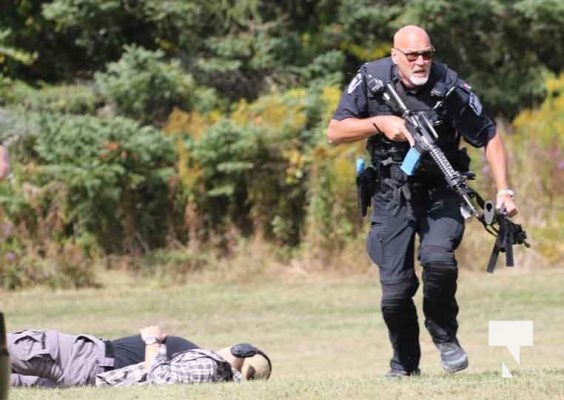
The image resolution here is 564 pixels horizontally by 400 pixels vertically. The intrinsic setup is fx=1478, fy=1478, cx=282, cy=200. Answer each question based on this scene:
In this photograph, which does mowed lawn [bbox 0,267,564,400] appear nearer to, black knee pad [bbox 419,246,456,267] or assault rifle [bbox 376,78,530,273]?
black knee pad [bbox 419,246,456,267]

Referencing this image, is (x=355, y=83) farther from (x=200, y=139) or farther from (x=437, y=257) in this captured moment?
(x=200, y=139)

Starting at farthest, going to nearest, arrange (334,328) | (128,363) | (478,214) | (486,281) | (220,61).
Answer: (220,61) → (486,281) → (334,328) → (128,363) → (478,214)

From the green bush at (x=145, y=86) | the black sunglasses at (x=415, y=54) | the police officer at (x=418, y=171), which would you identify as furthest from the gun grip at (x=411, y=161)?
the green bush at (x=145, y=86)

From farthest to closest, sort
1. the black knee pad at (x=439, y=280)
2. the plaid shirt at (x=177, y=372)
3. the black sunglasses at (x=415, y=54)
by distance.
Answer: the plaid shirt at (x=177, y=372) → the black sunglasses at (x=415, y=54) → the black knee pad at (x=439, y=280)

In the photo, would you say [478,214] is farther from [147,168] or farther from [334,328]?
[147,168]

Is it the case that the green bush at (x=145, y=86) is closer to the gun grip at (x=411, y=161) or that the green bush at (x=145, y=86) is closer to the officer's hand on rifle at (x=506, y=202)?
the gun grip at (x=411, y=161)

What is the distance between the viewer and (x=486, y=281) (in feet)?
58.9

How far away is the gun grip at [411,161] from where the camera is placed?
8102mm

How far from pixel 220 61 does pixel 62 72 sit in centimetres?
304

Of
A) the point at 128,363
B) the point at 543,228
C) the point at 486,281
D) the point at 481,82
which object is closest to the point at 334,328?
the point at 486,281

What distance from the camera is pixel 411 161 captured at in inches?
320

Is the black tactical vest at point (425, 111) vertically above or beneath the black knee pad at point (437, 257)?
above

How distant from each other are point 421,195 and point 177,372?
1.78 metres

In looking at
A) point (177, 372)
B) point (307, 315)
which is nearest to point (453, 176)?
point (177, 372)
